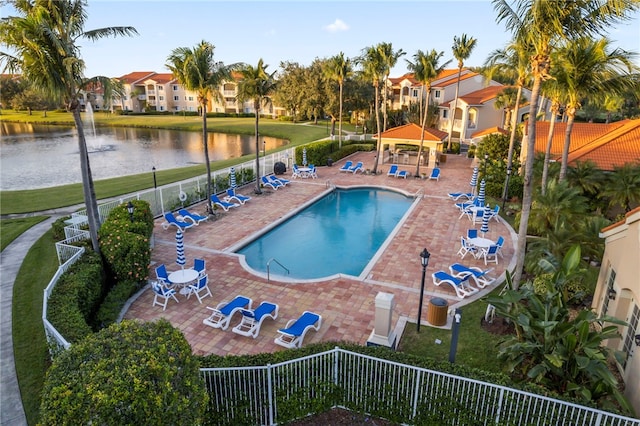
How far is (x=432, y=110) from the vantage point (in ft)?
155

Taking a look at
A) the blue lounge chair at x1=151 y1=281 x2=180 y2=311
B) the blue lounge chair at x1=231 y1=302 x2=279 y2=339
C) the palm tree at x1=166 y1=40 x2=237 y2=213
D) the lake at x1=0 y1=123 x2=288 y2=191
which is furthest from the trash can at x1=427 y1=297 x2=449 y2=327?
the lake at x1=0 y1=123 x2=288 y2=191

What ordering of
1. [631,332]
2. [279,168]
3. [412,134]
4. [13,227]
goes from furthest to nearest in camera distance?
1. [412,134]
2. [279,168]
3. [13,227]
4. [631,332]

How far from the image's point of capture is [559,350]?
23.7 ft

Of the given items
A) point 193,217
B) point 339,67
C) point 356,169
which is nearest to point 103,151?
point 339,67

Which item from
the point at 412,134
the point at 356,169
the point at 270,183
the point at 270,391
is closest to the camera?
the point at 270,391

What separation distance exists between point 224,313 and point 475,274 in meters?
8.03

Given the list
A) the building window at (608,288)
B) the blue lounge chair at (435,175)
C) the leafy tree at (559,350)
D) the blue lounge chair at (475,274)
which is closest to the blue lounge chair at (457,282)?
the blue lounge chair at (475,274)

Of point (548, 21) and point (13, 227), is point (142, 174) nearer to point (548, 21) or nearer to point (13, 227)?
point (13, 227)

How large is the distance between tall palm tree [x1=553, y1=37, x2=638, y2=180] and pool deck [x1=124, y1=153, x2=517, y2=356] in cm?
656

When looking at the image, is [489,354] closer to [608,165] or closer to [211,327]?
[211,327]

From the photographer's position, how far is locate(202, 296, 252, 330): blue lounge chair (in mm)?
10336

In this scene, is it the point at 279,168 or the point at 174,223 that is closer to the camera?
the point at 174,223

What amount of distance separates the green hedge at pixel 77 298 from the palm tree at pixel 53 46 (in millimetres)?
3000

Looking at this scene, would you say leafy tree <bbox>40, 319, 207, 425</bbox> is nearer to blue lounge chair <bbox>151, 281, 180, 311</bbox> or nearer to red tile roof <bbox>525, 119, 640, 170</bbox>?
blue lounge chair <bbox>151, 281, 180, 311</bbox>
